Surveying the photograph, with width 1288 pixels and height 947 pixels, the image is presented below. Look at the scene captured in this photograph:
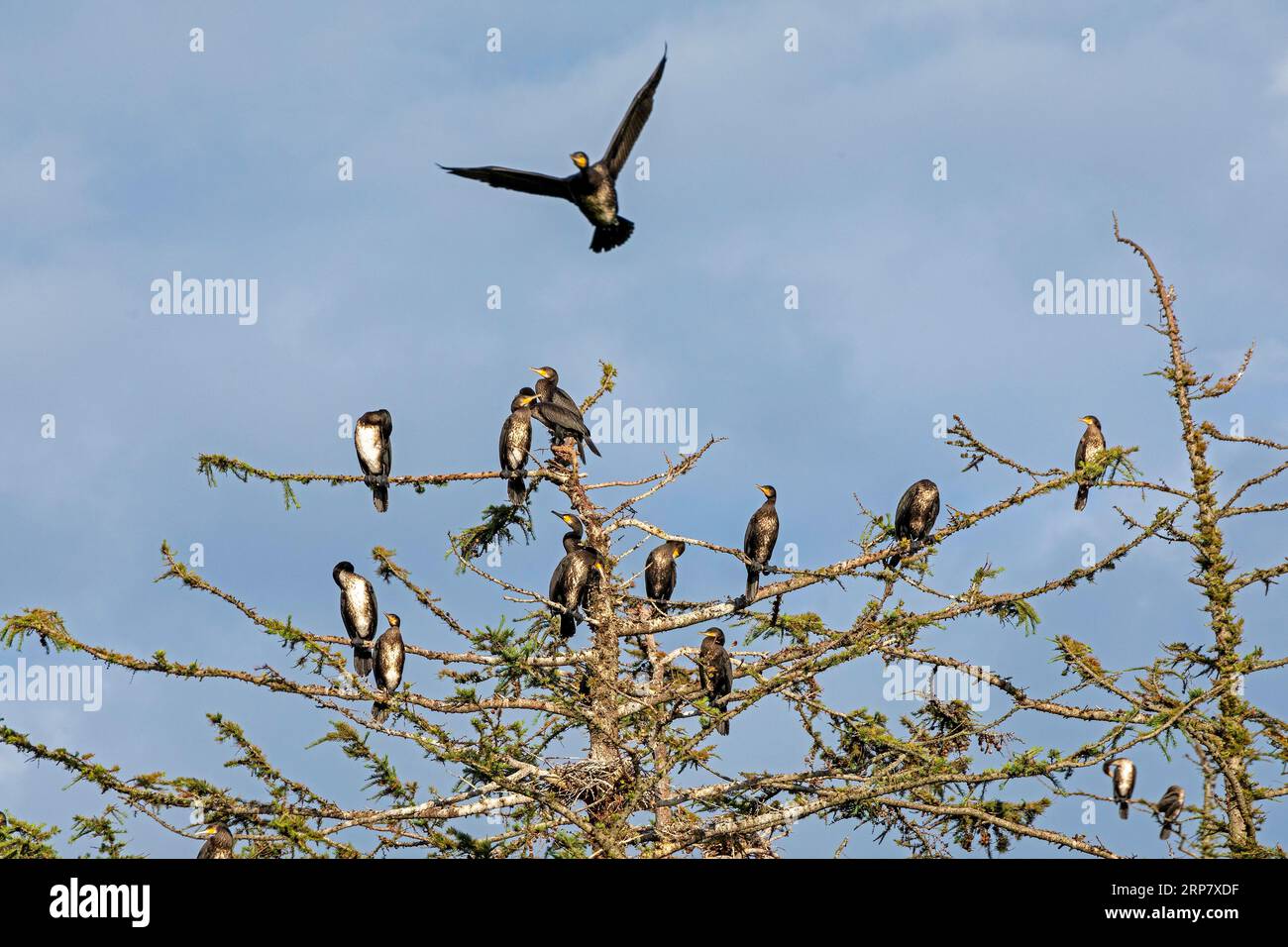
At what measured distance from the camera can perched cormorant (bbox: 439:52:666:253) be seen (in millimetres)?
15172

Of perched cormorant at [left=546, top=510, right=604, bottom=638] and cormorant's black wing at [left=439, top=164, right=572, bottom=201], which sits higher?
cormorant's black wing at [left=439, top=164, right=572, bottom=201]

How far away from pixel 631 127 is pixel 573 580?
500 cm

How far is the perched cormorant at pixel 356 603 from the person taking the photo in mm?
18688

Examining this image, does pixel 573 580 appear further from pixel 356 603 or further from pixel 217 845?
pixel 217 845

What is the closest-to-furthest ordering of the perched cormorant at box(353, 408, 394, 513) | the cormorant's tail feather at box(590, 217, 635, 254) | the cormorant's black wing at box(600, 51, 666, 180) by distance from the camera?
the cormorant's black wing at box(600, 51, 666, 180) → the cormorant's tail feather at box(590, 217, 635, 254) → the perched cormorant at box(353, 408, 394, 513)

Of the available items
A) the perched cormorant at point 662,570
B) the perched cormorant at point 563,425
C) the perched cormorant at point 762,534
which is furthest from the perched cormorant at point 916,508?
the perched cormorant at point 563,425

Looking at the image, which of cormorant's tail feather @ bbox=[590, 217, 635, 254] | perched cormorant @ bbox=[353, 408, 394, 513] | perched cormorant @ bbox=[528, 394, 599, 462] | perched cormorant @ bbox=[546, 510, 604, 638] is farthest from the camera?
perched cormorant @ bbox=[353, 408, 394, 513]

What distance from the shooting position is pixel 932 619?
1420 cm

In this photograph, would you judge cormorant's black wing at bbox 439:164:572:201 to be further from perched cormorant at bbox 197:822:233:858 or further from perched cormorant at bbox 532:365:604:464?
perched cormorant at bbox 197:822:233:858

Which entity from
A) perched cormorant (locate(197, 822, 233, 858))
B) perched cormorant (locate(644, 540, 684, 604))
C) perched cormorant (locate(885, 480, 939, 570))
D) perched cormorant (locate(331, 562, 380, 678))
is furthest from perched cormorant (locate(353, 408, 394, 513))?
perched cormorant (locate(885, 480, 939, 570))

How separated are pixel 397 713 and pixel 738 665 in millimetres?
4784

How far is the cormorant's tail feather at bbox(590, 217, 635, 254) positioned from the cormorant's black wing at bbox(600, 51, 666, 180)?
32.3 inches

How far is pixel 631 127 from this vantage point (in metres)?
15.3
